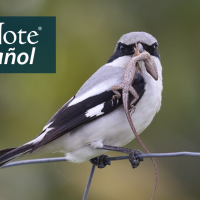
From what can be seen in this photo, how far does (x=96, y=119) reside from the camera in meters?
3.41

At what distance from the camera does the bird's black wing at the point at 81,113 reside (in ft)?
11.1

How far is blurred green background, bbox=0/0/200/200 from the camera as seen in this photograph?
5.09 meters

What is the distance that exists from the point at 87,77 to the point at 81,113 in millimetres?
1894

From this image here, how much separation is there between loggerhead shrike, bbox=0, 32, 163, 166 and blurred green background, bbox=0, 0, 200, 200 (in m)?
1.61

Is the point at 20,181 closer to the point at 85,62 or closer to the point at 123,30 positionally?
the point at 85,62

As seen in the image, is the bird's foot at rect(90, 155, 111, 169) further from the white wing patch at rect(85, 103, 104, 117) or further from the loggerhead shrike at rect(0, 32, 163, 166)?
the white wing patch at rect(85, 103, 104, 117)

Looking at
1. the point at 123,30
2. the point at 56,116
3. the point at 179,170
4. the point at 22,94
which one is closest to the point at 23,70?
the point at 22,94

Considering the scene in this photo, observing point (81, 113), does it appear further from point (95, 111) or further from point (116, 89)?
point (116, 89)

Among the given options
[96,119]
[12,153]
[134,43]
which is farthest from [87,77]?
[12,153]

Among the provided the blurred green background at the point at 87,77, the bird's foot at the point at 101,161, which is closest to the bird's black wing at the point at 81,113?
the bird's foot at the point at 101,161

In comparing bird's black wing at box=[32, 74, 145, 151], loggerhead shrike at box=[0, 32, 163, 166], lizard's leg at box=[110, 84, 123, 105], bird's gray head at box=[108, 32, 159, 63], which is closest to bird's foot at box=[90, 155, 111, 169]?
loggerhead shrike at box=[0, 32, 163, 166]

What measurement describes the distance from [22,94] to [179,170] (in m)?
1.50

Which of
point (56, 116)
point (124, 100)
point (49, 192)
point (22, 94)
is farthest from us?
point (22, 94)

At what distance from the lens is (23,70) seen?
5578 millimetres
